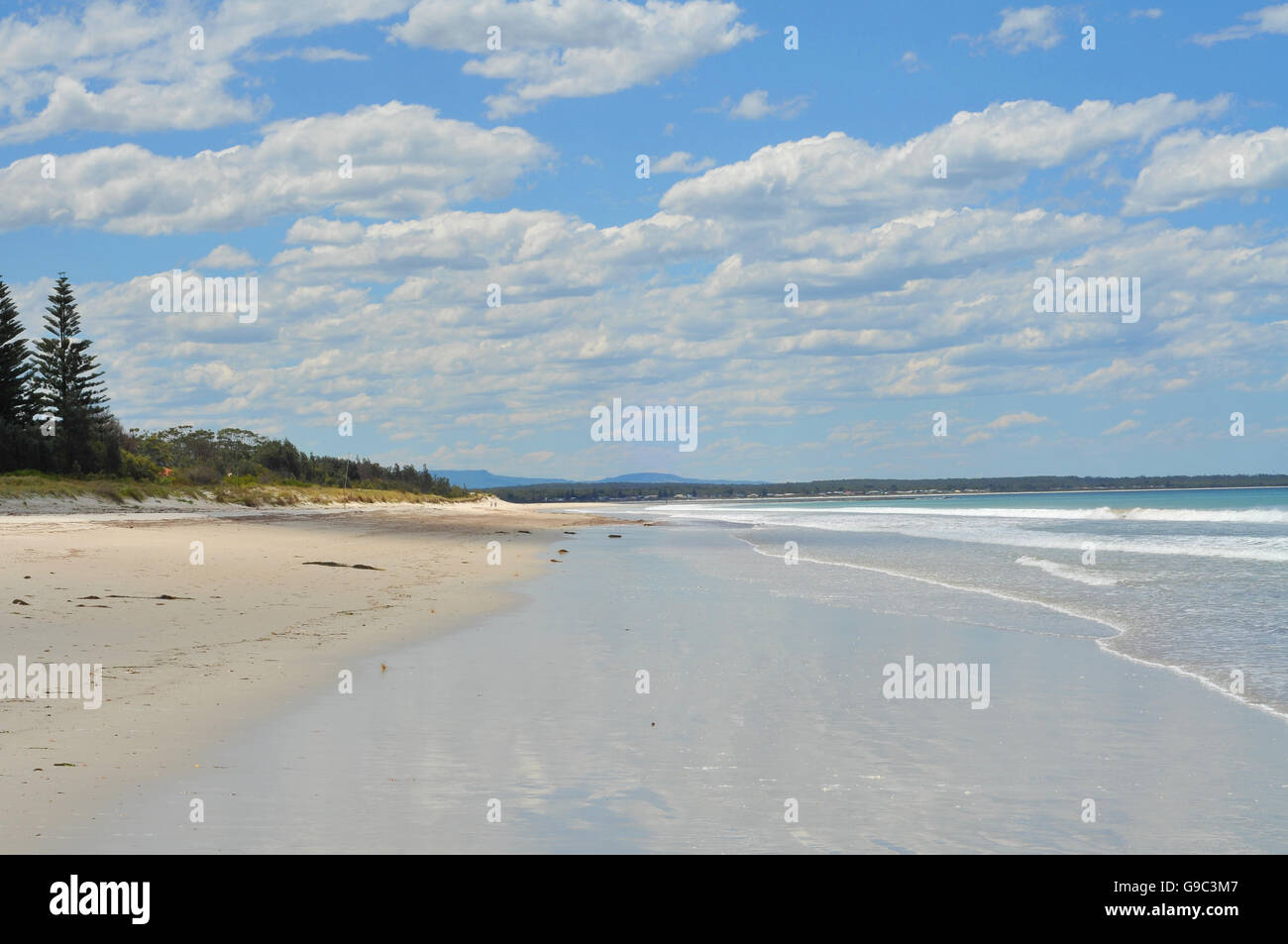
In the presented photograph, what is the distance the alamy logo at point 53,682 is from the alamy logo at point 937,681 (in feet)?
23.8

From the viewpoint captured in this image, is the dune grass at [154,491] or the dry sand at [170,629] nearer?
the dry sand at [170,629]

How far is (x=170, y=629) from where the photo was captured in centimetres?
1245

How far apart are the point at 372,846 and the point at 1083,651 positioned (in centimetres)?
985

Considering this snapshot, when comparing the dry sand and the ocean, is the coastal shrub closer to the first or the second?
the dry sand

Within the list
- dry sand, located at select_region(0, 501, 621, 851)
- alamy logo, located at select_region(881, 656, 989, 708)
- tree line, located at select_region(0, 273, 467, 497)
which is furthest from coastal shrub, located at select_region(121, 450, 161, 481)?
alamy logo, located at select_region(881, 656, 989, 708)

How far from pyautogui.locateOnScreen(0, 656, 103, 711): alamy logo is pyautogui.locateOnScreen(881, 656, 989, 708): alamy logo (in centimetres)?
727

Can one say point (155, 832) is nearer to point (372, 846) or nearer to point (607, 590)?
point (372, 846)

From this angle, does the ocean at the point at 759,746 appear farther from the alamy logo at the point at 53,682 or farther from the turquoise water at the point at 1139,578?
the alamy logo at the point at 53,682

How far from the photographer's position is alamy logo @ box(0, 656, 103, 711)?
840 cm
